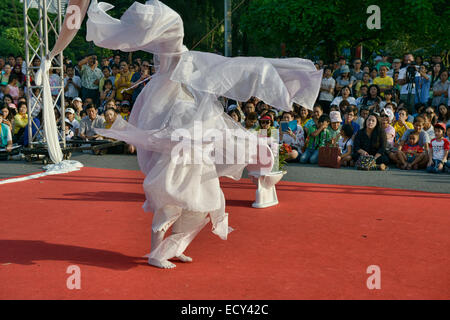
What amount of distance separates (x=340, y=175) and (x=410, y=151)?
1540mm

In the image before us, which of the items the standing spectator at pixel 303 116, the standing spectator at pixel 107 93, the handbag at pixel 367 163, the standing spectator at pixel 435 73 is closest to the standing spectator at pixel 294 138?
the standing spectator at pixel 303 116

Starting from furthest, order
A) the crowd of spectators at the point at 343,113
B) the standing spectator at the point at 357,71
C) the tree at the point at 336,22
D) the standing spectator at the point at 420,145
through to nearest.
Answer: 1. the tree at the point at 336,22
2. the standing spectator at the point at 357,71
3. the crowd of spectators at the point at 343,113
4. the standing spectator at the point at 420,145

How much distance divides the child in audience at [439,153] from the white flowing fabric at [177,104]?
5.27m

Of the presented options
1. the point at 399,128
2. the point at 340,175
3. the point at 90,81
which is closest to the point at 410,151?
the point at 399,128

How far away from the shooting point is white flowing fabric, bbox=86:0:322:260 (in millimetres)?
3715

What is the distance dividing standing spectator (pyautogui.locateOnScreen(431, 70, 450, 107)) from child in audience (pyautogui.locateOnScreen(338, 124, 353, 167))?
89.1 inches

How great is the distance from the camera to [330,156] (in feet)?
29.6

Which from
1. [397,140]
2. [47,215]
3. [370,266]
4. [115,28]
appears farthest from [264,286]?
[397,140]

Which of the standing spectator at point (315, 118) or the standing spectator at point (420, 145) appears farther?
the standing spectator at point (315, 118)

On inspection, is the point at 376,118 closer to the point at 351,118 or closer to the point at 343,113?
the point at 351,118

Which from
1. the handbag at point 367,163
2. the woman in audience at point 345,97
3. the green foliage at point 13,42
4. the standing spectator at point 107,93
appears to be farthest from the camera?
the green foliage at point 13,42

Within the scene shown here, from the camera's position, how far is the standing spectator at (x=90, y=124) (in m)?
10.9

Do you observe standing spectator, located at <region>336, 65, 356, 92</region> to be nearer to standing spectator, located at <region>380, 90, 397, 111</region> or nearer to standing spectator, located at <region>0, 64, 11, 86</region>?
standing spectator, located at <region>380, 90, 397, 111</region>

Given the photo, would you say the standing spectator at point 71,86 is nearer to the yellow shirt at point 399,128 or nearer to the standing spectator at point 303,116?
the standing spectator at point 303,116
